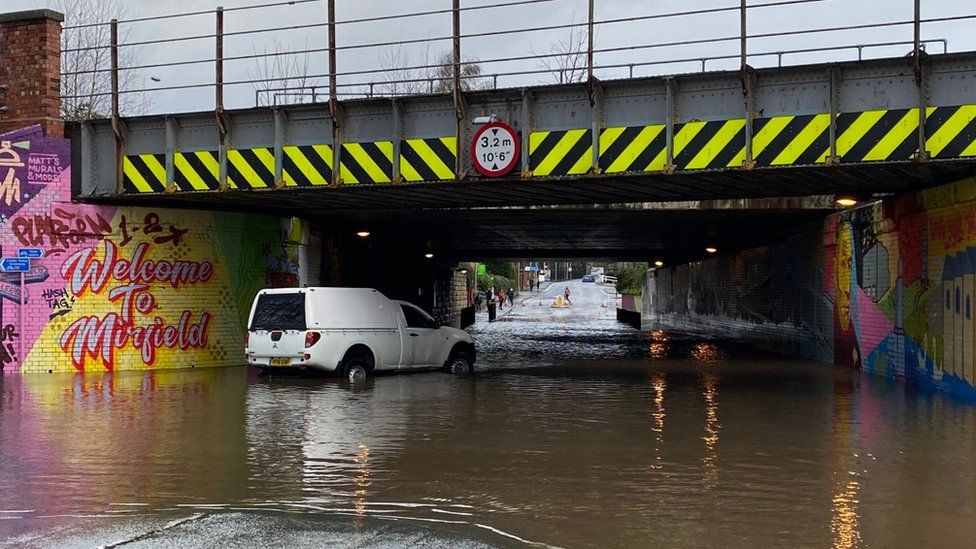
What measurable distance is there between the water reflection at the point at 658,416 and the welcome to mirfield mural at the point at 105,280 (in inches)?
377

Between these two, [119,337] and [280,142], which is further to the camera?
[119,337]

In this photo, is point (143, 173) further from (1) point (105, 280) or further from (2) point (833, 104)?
(2) point (833, 104)

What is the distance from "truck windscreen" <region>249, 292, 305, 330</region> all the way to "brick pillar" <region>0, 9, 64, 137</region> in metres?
6.16

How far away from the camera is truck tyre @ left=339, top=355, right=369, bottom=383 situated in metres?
17.4

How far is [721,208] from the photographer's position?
2316 cm

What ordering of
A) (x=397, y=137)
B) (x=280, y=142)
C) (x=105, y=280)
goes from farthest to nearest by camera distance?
(x=105, y=280), (x=280, y=142), (x=397, y=137)

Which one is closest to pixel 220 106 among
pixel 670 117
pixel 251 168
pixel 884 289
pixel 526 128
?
pixel 251 168

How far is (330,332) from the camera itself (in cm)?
1719

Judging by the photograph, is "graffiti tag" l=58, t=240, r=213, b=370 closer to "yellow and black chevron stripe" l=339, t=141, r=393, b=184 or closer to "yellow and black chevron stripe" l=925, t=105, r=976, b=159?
"yellow and black chevron stripe" l=339, t=141, r=393, b=184

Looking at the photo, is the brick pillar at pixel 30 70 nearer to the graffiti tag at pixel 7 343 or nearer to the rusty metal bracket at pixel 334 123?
the graffiti tag at pixel 7 343

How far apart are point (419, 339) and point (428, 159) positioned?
396 centimetres

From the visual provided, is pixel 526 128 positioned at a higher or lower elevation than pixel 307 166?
higher

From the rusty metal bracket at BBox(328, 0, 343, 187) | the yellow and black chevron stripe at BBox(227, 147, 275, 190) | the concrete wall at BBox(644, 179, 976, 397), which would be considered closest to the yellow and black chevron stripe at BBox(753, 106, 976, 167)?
the concrete wall at BBox(644, 179, 976, 397)

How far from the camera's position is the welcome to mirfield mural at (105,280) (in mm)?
19156
